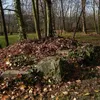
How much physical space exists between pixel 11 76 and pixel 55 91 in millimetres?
1517

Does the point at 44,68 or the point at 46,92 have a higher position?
the point at 44,68

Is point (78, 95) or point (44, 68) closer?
point (78, 95)

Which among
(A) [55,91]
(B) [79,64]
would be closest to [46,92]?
(A) [55,91]

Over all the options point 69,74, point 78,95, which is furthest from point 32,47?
point 78,95

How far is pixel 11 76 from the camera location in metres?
7.07

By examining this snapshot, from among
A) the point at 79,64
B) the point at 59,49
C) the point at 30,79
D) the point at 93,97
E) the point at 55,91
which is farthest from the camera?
the point at 59,49

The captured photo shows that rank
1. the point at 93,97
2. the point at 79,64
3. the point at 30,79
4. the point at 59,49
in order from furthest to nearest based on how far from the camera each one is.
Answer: the point at 59,49 → the point at 79,64 → the point at 30,79 → the point at 93,97

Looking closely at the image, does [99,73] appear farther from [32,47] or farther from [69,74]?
[32,47]

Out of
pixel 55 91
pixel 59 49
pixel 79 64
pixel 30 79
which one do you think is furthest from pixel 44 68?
pixel 59 49

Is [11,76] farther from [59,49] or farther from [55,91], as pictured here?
[59,49]

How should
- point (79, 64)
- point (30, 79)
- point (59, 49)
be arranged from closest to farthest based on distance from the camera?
point (30, 79)
point (79, 64)
point (59, 49)

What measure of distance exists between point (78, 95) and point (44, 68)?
148 centimetres

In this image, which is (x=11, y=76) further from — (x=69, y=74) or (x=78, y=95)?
(x=78, y=95)

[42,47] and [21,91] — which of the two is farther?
[42,47]
